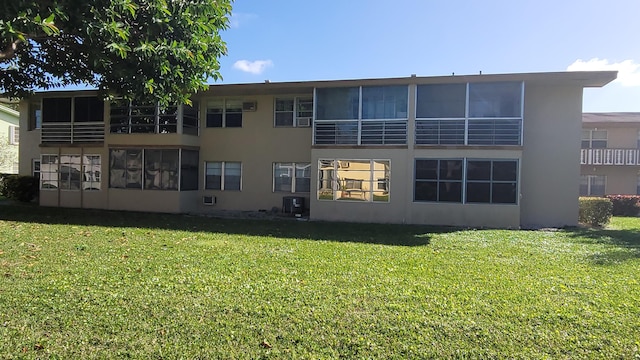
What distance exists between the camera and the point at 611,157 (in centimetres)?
2245

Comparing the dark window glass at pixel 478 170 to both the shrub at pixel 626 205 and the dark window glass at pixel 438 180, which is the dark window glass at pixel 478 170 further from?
the shrub at pixel 626 205

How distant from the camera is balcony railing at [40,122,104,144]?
1739 centimetres

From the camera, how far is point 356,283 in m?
6.07

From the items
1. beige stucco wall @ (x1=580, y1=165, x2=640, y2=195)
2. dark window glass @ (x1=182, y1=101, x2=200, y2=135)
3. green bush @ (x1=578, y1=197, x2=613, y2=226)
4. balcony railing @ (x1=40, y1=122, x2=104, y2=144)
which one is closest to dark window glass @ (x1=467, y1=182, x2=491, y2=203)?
green bush @ (x1=578, y1=197, x2=613, y2=226)

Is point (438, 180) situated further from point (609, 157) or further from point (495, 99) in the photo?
point (609, 157)

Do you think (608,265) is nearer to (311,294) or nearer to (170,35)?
(311,294)

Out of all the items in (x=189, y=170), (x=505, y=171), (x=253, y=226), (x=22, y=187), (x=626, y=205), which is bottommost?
(x=253, y=226)

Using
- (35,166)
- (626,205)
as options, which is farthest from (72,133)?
(626,205)

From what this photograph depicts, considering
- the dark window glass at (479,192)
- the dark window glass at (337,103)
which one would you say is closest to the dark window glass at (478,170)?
the dark window glass at (479,192)

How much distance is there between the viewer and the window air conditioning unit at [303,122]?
1620 centimetres

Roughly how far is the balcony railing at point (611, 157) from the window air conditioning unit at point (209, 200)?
1846 cm

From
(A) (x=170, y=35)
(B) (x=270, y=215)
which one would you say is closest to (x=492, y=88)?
(B) (x=270, y=215)

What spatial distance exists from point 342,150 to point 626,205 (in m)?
14.7

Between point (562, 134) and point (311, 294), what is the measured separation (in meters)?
12.3
